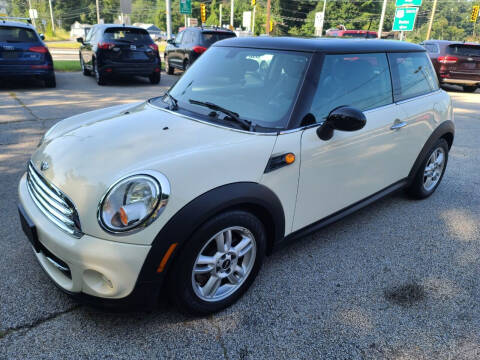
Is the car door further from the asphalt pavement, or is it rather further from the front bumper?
the front bumper

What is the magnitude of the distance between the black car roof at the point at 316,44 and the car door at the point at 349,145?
0.06m

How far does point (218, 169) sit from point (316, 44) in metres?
1.30

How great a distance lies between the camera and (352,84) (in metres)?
2.83

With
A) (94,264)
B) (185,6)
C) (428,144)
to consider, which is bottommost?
(94,264)

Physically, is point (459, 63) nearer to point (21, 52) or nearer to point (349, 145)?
point (349, 145)

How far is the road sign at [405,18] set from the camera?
67.0 ft

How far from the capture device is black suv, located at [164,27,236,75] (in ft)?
39.5

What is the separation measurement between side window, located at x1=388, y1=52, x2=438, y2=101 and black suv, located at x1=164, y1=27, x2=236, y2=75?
9091 millimetres

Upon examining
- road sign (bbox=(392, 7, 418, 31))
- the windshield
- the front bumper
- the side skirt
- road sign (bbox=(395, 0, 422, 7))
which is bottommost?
the side skirt

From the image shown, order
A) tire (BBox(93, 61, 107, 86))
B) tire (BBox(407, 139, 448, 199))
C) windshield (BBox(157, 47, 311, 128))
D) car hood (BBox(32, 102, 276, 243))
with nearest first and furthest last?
car hood (BBox(32, 102, 276, 243))
windshield (BBox(157, 47, 311, 128))
tire (BBox(407, 139, 448, 199))
tire (BBox(93, 61, 107, 86))

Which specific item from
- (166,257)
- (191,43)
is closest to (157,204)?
(166,257)

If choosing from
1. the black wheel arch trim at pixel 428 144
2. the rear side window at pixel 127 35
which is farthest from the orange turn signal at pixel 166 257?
the rear side window at pixel 127 35

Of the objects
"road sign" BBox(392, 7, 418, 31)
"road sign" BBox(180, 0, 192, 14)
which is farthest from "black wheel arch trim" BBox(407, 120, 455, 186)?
"road sign" BBox(392, 7, 418, 31)

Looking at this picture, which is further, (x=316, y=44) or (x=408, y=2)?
(x=408, y=2)
